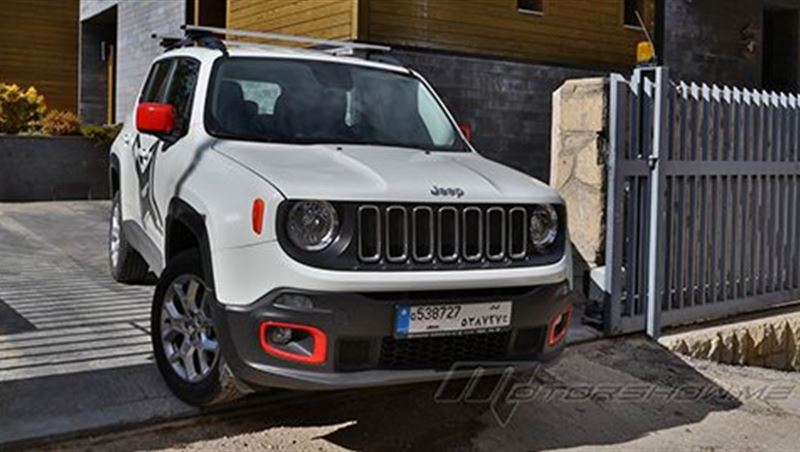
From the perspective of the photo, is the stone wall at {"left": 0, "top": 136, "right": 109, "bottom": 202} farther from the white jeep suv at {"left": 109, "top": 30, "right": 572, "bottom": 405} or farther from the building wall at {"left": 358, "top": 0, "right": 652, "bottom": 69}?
the white jeep suv at {"left": 109, "top": 30, "right": 572, "bottom": 405}

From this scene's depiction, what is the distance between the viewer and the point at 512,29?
13.2 metres

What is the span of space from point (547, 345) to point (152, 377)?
210cm

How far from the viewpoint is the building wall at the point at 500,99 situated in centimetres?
1232

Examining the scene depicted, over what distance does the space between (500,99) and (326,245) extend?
977 cm

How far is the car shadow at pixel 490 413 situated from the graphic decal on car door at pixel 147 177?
1.28 m

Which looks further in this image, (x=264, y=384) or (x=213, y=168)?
(x=213, y=168)

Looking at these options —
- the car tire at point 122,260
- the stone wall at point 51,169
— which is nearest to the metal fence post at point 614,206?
the car tire at point 122,260

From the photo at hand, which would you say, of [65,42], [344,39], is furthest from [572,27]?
[65,42]

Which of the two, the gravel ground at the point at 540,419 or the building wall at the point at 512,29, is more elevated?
the building wall at the point at 512,29

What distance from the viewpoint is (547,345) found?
4.10 meters

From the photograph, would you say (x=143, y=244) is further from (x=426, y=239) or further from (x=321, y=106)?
(x=426, y=239)

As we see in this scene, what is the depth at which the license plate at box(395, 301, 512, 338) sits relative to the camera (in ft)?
11.9

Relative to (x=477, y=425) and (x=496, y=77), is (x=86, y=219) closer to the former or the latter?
(x=496, y=77)

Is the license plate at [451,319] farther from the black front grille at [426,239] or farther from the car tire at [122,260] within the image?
the car tire at [122,260]
